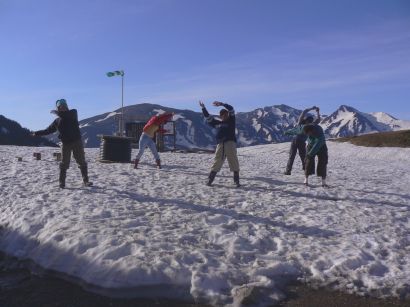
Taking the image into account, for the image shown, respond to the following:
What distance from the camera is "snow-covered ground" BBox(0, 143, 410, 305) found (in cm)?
612

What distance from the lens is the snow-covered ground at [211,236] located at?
20.1 ft

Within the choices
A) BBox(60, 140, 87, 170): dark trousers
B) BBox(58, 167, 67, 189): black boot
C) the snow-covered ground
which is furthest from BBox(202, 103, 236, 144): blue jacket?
BBox(58, 167, 67, 189): black boot

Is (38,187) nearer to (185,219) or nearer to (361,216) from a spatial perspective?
(185,219)

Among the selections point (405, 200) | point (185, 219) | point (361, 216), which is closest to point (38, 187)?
point (185, 219)

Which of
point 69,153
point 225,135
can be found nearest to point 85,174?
point 69,153

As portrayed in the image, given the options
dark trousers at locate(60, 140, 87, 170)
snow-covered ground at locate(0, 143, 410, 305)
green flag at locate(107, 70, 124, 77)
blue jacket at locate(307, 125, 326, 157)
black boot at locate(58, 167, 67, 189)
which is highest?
green flag at locate(107, 70, 124, 77)

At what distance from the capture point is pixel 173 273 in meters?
6.17

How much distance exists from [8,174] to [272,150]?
101 ft

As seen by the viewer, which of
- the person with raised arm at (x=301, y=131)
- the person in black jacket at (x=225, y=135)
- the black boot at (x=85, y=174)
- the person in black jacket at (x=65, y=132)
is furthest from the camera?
the person with raised arm at (x=301, y=131)

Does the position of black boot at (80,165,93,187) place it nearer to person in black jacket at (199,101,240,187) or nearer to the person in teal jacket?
person in black jacket at (199,101,240,187)

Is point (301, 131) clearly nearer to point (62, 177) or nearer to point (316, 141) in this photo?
point (316, 141)

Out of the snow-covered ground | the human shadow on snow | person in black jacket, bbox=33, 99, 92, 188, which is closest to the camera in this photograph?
the snow-covered ground

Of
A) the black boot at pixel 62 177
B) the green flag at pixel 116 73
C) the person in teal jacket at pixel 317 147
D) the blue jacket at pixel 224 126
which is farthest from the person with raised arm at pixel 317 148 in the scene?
the green flag at pixel 116 73

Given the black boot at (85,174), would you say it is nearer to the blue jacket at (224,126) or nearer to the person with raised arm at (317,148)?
the blue jacket at (224,126)
